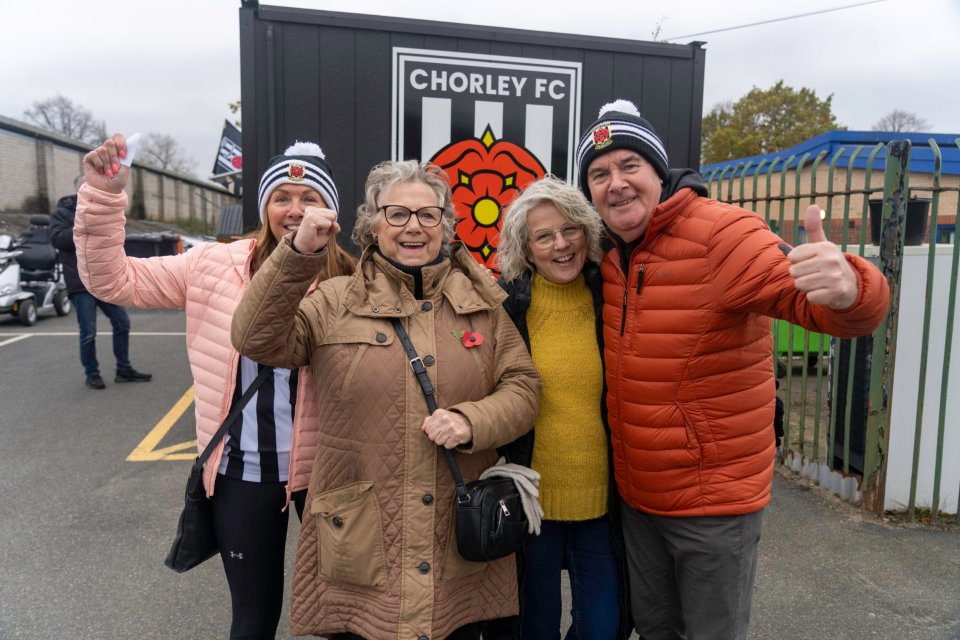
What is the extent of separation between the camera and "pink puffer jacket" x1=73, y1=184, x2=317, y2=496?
1863 mm

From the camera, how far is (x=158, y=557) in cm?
334

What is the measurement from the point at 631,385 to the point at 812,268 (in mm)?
638

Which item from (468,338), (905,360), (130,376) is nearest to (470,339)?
→ (468,338)

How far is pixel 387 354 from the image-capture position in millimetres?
1725

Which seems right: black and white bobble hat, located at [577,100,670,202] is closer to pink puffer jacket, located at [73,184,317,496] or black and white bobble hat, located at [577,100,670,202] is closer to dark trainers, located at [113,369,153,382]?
pink puffer jacket, located at [73,184,317,496]

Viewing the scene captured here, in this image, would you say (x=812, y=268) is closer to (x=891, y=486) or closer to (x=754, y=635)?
(x=754, y=635)

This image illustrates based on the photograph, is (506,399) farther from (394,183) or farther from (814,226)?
(814,226)

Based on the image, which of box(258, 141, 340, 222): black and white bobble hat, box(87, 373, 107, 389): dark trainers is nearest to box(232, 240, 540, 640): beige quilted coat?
box(258, 141, 340, 222): black and white bobble hat

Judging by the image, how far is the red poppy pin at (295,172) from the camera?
1920mm

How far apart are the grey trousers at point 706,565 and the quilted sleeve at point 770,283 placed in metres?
0.64

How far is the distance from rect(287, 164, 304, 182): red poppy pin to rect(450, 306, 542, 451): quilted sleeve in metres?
0.70

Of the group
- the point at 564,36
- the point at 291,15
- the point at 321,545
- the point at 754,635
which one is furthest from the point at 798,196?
the point at 321,545

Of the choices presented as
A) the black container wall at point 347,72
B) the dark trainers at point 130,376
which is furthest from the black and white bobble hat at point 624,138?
the dark trainers at point 130,376

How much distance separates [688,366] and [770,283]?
0.32 meters
